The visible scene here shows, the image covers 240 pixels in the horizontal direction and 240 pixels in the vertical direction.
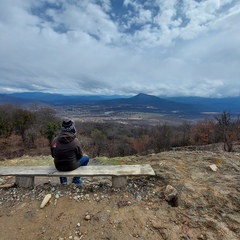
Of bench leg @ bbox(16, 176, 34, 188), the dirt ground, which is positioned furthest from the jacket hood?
bench leg @ bbox(16, 176, 34, 188)

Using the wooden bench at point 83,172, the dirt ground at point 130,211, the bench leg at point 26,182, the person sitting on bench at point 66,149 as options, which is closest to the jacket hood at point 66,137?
the person sitting on bench at point 66,149

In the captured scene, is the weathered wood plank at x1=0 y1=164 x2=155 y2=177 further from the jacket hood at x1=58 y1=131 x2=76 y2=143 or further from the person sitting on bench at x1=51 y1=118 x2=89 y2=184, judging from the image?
the jacket hood at x1=58 y1=131 x2=76 y2=143

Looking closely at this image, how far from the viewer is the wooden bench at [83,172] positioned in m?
3.78

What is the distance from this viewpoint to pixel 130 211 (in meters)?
3.22

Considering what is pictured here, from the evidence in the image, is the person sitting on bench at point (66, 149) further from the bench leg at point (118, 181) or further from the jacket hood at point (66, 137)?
the bench leg at point (118, 181)

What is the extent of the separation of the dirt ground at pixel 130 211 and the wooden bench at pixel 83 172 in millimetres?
194

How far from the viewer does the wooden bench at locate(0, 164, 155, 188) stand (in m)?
3.78

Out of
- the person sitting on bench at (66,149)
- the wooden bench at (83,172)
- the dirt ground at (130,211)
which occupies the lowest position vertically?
the dirt ground at (130,211)

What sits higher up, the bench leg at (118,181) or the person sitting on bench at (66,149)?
the person sitting on bench at (66,149)

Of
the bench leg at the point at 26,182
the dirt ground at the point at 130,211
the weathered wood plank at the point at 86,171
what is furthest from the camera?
the bench leg at the point at 26,182

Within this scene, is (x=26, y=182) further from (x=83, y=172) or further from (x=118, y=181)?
(x=118, y=181)

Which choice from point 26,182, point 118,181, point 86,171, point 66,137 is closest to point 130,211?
point 118,181

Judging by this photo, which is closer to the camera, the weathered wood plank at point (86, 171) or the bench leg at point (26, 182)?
the weathered wood plank at point (86, 171)

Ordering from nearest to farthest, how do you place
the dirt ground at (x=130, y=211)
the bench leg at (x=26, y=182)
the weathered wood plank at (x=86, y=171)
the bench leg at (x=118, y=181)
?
1. the dirt ground at (x=130, y=211)
2. the weathered wood plank at (x=86, y=171)
3. the bench leg at (x=118, y=181)
4. the bench leg at (x=26, y=182)
